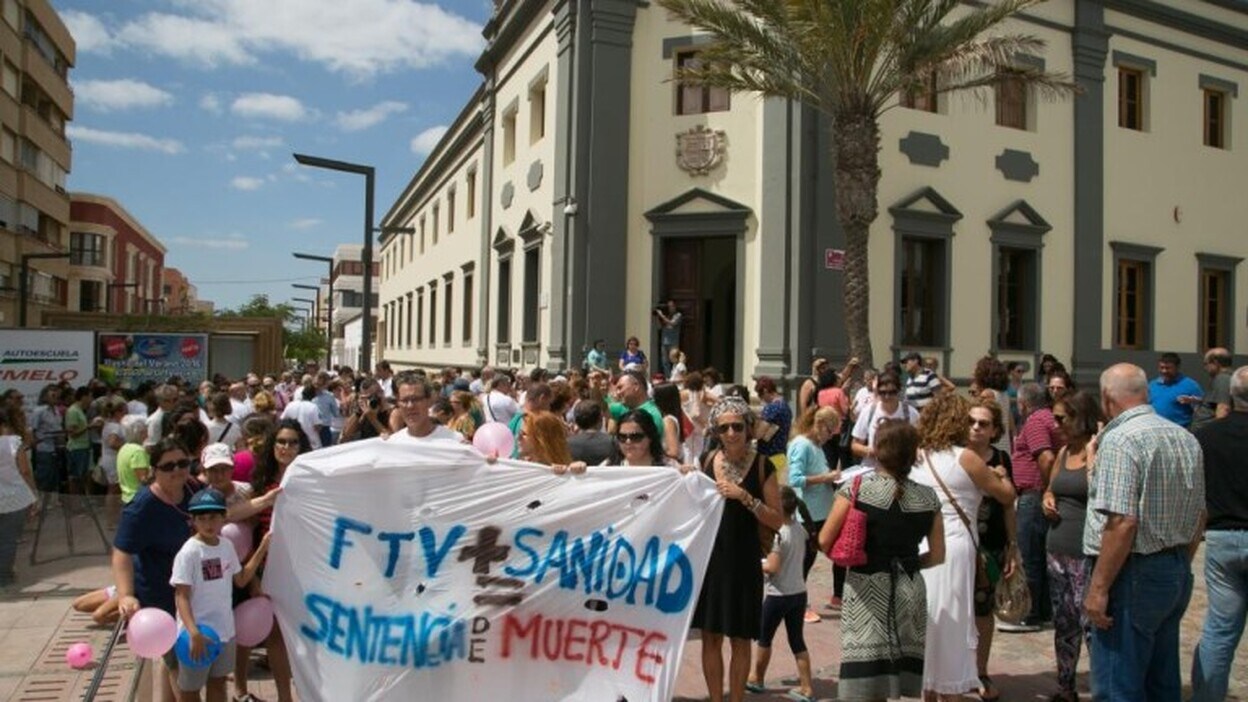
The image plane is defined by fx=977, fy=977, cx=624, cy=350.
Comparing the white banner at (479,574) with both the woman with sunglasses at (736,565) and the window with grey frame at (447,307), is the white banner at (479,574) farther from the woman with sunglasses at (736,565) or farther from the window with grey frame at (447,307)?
the window with grey frame at (447,307)

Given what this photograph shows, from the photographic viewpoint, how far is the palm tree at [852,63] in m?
14.6

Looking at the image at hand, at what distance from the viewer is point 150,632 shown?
14.0 ft

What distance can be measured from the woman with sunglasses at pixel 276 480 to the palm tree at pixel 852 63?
36.5ft

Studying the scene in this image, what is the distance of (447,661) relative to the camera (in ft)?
16.4

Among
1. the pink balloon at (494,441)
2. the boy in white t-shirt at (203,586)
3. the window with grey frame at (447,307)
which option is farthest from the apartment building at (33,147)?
the boy in white t-shirt at (203,586)

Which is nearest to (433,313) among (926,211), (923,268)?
(923,268)

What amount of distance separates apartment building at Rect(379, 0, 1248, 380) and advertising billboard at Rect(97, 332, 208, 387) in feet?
23.3

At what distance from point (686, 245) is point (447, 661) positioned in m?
14.4

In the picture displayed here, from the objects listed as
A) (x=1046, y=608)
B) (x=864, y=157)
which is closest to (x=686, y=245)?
(x=864, y=157)

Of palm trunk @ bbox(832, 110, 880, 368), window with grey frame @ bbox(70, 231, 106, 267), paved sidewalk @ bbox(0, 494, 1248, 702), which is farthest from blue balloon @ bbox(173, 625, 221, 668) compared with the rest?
window with grey frame @ bbox(70, 231, 106, 267)

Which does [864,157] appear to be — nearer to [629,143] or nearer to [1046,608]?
[629,143]

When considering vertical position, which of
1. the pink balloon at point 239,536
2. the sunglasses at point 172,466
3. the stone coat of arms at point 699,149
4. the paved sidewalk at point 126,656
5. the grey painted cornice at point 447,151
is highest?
the grey painted cornice at point 447,151

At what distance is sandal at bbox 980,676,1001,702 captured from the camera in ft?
19.0

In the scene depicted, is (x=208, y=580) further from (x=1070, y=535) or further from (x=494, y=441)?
(x=1070, y=535)
